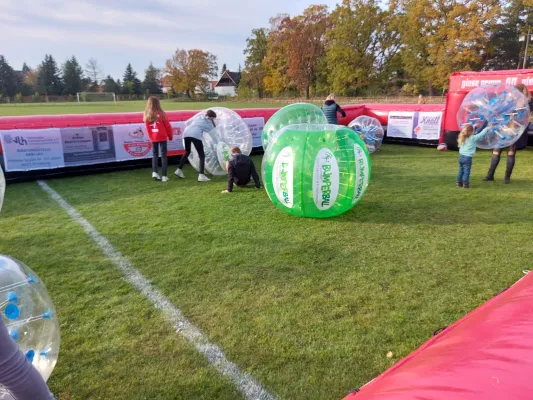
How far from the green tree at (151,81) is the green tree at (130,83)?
138 centimetres

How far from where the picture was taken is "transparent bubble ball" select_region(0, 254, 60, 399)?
185 cm

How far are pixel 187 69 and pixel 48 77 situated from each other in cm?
2463

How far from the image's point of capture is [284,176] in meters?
5.12

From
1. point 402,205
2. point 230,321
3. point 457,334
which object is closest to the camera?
point 457,334

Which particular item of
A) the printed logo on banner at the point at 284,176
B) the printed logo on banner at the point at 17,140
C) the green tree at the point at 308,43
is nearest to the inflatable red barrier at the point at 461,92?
the printed logo on banner at the point at 284,176

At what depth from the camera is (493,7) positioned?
102 ft

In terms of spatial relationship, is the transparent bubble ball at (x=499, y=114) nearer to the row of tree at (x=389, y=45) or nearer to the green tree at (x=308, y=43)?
the row of tree at (x=389, y=45)

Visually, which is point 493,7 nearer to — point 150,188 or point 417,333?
point 150,188

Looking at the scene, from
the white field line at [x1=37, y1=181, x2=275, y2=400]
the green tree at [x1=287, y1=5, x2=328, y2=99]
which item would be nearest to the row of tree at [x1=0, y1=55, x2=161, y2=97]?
the green tree at [x1=287, y1=5, x2=328, y2=99]

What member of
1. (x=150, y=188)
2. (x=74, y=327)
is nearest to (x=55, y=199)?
(x=150, y=188)

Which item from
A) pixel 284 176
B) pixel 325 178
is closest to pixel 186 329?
pixel 284 176

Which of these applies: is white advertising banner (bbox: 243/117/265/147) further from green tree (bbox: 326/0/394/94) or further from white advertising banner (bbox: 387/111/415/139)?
green tree (bbox: 326/0/394/94)

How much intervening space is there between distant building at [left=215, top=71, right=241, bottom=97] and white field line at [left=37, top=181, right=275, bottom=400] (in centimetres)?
8582

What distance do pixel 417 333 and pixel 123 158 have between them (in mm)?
8290
